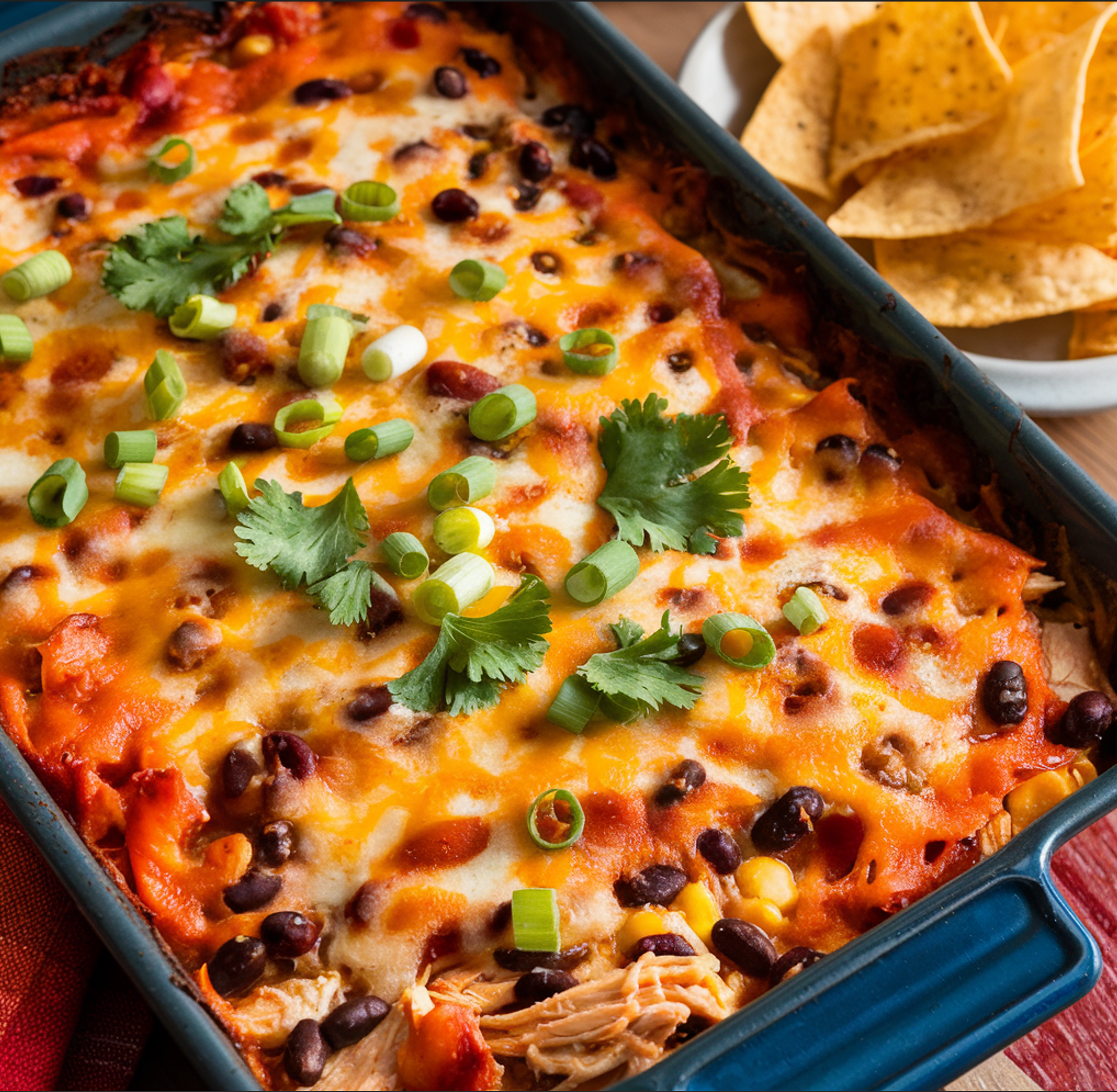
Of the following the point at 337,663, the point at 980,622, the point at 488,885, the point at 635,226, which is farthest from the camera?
the point at 635,226

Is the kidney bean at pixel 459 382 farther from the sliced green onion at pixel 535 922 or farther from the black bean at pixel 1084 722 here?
the black bean at pixel 1084 722

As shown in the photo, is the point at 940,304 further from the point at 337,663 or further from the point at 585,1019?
the point at 585,1019

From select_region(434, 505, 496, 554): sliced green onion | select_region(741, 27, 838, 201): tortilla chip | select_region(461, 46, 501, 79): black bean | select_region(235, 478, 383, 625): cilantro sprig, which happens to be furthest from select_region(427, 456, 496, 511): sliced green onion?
select_region(741, 27, 838, 201): tortilla chip

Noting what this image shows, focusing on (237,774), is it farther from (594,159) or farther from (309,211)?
(594,159)

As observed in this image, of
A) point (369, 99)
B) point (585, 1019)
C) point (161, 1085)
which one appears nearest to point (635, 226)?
point (369, 99)

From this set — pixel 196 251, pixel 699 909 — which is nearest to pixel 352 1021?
pixel 699 909

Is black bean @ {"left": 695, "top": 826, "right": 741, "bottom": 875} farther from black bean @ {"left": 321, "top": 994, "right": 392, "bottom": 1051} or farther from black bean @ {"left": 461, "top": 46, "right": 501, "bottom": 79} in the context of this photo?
black bean @ {"left": 461, "top": 46, "right": 501, "bottom": 79}

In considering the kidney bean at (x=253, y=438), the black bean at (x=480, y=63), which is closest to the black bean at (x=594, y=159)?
the black bean at (x=480, y=63)
